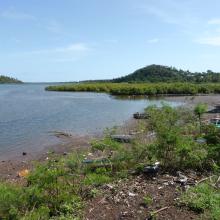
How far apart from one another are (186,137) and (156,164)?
1.20 m

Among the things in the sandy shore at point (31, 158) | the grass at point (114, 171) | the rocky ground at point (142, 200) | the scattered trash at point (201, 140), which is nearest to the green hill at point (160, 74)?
the sandy shore at point (31, 158)

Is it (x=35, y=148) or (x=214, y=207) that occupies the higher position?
(x=214, y=207)

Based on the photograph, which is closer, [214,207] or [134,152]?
[214,207]

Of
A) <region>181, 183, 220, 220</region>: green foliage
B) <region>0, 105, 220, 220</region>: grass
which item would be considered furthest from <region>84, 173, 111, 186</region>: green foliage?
<region>181, 183, 220, 220</region>: green foliage

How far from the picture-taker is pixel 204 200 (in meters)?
8.14

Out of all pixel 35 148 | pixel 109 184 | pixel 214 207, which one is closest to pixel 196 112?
pixel 109 184

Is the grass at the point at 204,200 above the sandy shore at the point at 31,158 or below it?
above

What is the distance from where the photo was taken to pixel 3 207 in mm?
8016

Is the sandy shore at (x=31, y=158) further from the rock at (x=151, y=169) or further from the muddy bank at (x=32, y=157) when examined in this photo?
the rock at (x=151, y=169)

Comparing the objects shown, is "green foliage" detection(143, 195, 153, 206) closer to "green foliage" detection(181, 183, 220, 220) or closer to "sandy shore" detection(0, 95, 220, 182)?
"green foliage" detection(181, 183, 220, 220)

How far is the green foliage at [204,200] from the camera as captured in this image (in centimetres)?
763

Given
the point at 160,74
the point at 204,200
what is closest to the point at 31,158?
the point at 204,200

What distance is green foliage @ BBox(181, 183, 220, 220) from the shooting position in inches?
300

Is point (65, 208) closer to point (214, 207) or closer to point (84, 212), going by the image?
point (84, 212)
